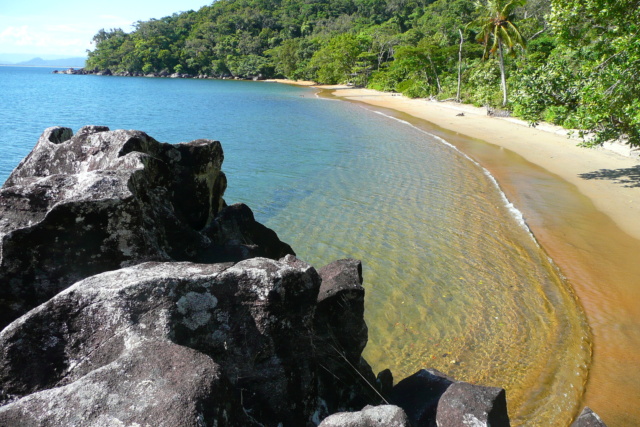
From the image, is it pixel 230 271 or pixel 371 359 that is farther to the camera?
pixel 371 359

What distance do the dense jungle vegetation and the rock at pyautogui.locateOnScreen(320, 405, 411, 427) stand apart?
526 inches

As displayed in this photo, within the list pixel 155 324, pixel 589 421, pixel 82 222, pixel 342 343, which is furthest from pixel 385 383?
pixel 82 222

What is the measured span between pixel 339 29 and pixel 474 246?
119304 mm

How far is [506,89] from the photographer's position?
139 ft

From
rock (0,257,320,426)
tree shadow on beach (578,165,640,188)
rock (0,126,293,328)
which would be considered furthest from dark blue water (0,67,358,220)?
rock (0,257,320,426)

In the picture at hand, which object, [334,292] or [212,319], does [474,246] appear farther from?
[212,319]

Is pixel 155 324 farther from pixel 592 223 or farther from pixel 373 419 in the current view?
pixel 592 223

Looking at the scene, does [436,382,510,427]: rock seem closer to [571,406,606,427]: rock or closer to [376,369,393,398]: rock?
[571,406,606,427]: rock

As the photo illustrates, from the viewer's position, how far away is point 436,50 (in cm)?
5662

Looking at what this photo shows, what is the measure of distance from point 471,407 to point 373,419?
106 cm

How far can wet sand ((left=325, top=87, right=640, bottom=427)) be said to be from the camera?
726cm

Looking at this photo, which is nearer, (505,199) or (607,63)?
(607,63)

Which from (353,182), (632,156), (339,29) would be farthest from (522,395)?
(339,29)

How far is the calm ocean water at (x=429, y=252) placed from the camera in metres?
7.54
